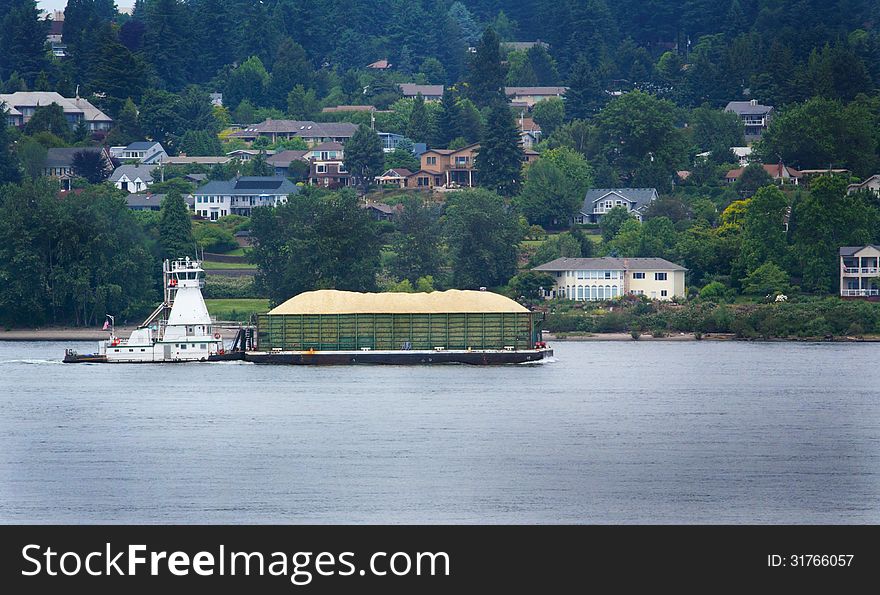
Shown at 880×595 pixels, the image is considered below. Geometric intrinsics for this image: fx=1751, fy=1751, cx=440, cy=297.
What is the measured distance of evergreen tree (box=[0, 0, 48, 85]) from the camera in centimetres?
19112

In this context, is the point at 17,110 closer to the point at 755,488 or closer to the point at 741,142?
the point at 741,142

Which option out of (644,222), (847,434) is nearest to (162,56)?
(644,222)

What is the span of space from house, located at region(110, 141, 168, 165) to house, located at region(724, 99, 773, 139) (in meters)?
54.6

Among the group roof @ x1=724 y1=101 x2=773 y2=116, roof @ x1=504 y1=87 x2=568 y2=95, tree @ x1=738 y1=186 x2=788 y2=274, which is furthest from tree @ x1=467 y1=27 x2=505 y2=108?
tree @ x1=738 y1=186 x2=788 y2=274

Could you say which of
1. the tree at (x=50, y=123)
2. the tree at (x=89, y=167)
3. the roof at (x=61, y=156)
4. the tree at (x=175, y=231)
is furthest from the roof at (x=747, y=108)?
the tree at (x=175, y=231)

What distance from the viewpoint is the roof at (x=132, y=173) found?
15325 centimetres

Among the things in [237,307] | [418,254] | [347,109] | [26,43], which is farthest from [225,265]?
[26,43]

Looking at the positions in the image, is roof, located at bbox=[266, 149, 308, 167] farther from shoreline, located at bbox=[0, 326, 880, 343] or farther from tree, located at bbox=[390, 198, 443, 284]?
shoreline, located at bbox=[0, 326, 880, 343]

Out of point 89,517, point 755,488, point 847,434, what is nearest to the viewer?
point 89,517

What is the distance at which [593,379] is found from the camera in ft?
262

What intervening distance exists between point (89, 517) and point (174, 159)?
119m

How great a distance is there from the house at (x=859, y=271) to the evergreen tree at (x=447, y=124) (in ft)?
200

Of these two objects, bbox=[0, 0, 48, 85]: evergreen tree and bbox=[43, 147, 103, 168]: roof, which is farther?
bbox=[0, 0, 48, 85]: evergreen tree

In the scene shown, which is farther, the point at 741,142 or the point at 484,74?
the point at 484,74
